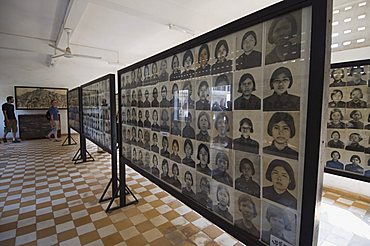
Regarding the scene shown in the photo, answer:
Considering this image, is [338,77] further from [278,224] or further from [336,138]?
[278,224]

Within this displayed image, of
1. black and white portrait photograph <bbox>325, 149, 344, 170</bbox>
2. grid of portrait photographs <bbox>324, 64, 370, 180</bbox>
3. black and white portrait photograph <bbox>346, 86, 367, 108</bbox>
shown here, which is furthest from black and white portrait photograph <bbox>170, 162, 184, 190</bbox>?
black and white portrait photograph <bbox>346, 86, 367, 108</bbox>

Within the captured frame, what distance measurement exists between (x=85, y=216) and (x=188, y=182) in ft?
5.22

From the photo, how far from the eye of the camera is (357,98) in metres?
1.99

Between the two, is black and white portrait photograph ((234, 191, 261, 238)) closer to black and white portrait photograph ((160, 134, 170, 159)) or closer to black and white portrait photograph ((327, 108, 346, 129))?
black and white portrait photograph ((160, 134, 170, 159))

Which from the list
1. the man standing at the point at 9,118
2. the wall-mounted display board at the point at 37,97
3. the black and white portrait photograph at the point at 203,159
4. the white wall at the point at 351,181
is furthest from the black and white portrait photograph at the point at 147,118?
the wall-mounted display board at the point at 37,97

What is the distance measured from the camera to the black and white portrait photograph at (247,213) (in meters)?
0.88

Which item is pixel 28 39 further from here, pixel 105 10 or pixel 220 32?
pixel 220 32

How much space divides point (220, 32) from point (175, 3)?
2.63 metres

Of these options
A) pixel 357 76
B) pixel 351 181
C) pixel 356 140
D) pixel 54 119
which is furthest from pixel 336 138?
pixel 54 119

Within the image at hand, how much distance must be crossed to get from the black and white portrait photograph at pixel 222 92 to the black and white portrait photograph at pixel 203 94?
0.03 m

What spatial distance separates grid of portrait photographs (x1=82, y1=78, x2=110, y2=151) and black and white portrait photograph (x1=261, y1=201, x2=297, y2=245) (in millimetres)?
2046

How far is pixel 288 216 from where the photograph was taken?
767 mm

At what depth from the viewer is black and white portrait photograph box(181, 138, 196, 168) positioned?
1249mm

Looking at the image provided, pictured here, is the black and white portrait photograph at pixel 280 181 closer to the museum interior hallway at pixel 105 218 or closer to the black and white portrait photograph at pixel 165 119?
the black and white portrait photograph at pixel 165 119
